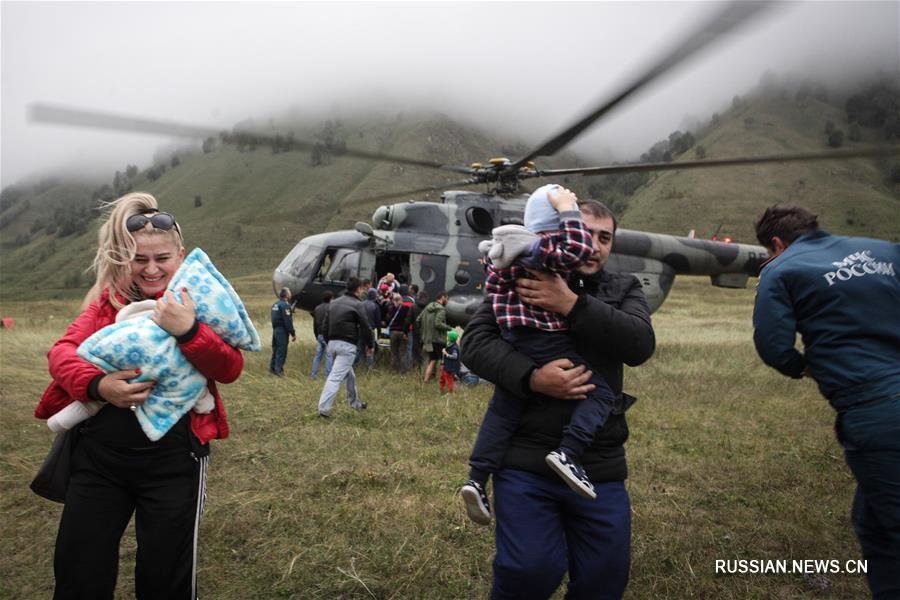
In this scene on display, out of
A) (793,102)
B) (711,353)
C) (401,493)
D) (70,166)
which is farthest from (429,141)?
(70,166)

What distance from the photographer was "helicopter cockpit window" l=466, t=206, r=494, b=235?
32.0 ft

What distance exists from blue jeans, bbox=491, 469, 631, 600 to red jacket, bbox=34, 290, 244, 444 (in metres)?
1.15

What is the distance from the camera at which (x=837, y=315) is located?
2396 mm

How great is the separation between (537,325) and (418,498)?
263 centimetres

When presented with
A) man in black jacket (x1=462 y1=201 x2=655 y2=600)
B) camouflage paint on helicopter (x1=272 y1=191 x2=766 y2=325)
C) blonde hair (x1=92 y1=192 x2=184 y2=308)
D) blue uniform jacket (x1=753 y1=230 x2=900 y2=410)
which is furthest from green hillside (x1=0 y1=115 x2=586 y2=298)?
man in black jacket (x1=462 y1=201 x2=655 y2=600)

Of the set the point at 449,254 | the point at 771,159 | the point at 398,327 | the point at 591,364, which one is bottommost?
the point at 398,327

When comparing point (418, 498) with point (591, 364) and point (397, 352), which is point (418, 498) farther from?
point (397, 352)

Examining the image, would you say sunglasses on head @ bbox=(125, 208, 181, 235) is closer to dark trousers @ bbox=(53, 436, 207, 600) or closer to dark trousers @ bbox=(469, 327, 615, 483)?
dark trousers @ bbox=(53, 436, 207, 600)

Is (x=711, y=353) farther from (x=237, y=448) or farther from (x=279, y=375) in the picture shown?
(x=237, y=448)

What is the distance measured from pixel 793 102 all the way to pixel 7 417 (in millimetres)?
113863

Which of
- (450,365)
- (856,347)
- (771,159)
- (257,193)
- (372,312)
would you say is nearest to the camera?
(856,347)

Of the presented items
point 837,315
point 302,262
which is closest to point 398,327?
point 302,262

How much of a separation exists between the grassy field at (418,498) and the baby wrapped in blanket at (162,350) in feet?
5.22

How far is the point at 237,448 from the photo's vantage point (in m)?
5.40
